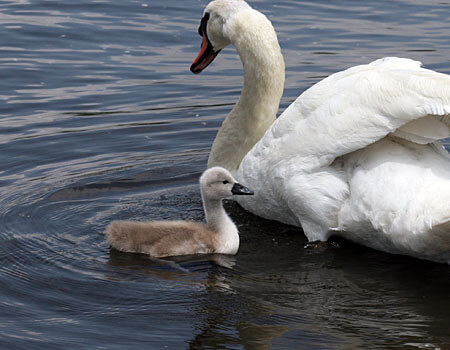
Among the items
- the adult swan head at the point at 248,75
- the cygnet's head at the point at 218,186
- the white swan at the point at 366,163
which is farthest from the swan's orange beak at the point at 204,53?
the cygnet's head at the point at 218,186

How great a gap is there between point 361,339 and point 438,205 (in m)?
1.00

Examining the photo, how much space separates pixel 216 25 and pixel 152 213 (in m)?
1.78

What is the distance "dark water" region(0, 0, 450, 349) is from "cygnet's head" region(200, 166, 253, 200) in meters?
0.43

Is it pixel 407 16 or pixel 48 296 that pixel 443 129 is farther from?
pixel 407 16

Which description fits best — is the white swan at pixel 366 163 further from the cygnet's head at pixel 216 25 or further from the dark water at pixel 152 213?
the cygnet's head at pixel 216 25

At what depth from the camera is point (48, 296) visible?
592 centimetres

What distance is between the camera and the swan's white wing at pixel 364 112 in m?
6.04

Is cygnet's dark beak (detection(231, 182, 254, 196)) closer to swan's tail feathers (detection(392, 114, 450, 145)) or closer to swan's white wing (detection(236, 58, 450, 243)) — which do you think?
swan's white wing (detection(236, 58, 450, 243))

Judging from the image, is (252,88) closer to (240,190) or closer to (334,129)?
(240,190)

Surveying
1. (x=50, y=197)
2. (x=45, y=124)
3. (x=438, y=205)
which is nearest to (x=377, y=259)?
(x=438, y=205)

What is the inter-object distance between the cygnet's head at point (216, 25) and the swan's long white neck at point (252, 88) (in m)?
0.11

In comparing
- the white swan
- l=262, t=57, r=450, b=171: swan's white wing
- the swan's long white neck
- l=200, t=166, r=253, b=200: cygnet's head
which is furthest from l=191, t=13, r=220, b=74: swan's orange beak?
l=200, t=166, r=253, b=200: cygnet's head

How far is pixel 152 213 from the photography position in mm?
7496

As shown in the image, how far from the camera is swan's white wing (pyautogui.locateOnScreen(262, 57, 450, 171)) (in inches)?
238
